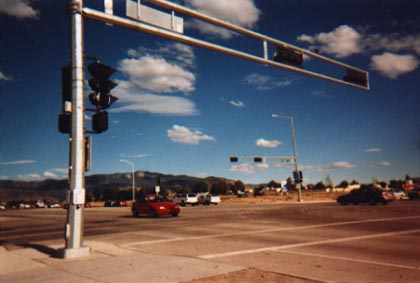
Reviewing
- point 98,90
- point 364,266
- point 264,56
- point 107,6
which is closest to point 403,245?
point 364,266

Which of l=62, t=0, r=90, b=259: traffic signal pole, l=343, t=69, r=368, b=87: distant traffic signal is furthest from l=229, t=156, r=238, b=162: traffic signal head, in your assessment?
l=62, t=0, r=90, b=259: traffic signal pole

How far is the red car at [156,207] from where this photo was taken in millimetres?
22203

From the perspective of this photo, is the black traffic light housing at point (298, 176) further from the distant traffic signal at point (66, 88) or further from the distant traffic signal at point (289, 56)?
the distant traffic signal at point (66, 88)

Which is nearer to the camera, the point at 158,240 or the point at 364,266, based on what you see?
the point at 364,266

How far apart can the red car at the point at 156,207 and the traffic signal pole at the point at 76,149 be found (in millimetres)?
13933

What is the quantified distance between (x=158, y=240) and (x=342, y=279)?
6.86 m

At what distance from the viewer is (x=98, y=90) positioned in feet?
29.0

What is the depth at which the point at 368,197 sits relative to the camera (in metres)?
31.1

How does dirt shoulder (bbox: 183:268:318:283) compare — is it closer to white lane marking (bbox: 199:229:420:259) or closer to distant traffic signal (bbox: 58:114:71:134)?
white lane marking (bbox: 199:229:420:259)

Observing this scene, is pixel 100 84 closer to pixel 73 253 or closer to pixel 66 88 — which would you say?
pixel 66 88

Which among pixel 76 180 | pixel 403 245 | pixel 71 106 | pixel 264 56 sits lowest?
pixel 403 245

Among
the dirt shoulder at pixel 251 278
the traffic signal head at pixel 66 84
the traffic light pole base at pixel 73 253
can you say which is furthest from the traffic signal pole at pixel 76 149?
the dirt shoulder at pixel 251 278

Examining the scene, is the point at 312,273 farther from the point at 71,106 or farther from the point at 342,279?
the point at 71,106

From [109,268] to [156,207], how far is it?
1557 cm
